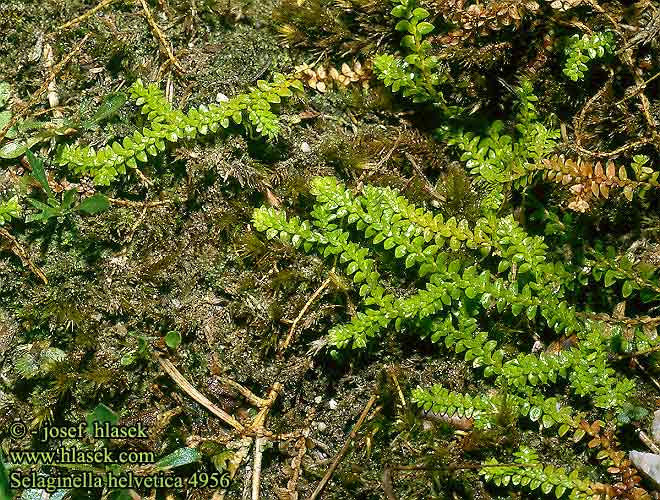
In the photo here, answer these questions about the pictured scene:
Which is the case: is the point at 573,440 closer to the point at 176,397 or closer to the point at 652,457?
the point at 652,457

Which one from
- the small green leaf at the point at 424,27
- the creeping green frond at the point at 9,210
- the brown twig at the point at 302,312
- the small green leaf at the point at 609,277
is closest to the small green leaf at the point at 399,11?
the small green leaf at the point at 424,27

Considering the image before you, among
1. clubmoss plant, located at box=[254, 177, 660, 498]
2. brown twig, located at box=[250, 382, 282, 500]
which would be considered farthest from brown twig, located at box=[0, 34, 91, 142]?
brown twig, located at box=[250, 382, 282, 500]

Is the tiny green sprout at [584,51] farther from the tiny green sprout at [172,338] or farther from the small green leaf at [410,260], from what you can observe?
the tiny green sprout at [172,338]

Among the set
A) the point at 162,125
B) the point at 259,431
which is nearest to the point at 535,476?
the point at 259,431

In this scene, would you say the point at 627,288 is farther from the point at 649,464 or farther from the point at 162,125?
the point at 162,125

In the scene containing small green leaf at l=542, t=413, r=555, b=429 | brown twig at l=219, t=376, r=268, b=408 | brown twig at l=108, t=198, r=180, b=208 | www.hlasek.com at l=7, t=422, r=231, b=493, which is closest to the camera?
small green leaf at l=542, t=413, r=555, b=429

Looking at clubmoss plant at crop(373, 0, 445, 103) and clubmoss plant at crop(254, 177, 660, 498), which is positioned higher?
clubmoss plant at crop(373, 0, 445, 103)

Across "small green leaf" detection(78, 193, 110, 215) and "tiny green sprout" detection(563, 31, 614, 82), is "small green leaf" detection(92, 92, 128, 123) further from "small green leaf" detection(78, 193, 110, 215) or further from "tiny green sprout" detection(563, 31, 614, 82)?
"tiny green sprout" detection(563, 31, 614, 82)
